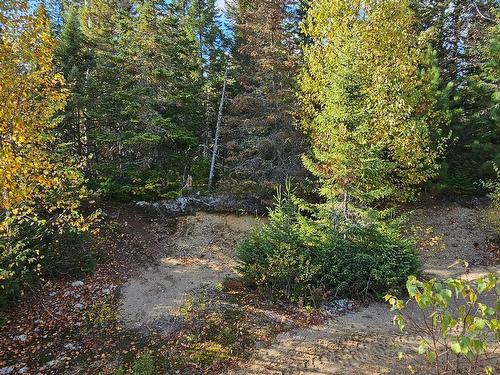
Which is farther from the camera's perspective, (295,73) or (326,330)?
(295,73)

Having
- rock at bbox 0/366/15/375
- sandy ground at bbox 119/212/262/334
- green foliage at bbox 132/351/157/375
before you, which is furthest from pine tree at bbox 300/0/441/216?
rock at bbox 0/366/15/375

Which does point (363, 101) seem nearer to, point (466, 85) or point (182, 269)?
point (182, 269)

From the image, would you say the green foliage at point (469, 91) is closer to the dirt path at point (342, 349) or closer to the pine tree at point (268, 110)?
the pine tree at point (268, 110)

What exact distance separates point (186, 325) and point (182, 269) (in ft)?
13.5

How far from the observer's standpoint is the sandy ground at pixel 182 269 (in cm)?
864

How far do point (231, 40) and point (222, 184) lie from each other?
11.7 metres

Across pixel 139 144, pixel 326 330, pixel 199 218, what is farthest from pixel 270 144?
pixel 326 330

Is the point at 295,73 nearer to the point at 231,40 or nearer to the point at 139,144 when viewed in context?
the point at 139,144

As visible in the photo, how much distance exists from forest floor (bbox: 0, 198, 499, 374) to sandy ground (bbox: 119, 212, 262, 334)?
0.03m

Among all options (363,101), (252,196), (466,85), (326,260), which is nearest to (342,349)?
(326,260)

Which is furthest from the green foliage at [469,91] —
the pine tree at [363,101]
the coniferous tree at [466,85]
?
the pine tree at [363,101]

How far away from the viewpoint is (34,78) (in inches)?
249

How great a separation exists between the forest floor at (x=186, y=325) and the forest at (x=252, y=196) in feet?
0.18

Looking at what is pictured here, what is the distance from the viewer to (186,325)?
308 inches
